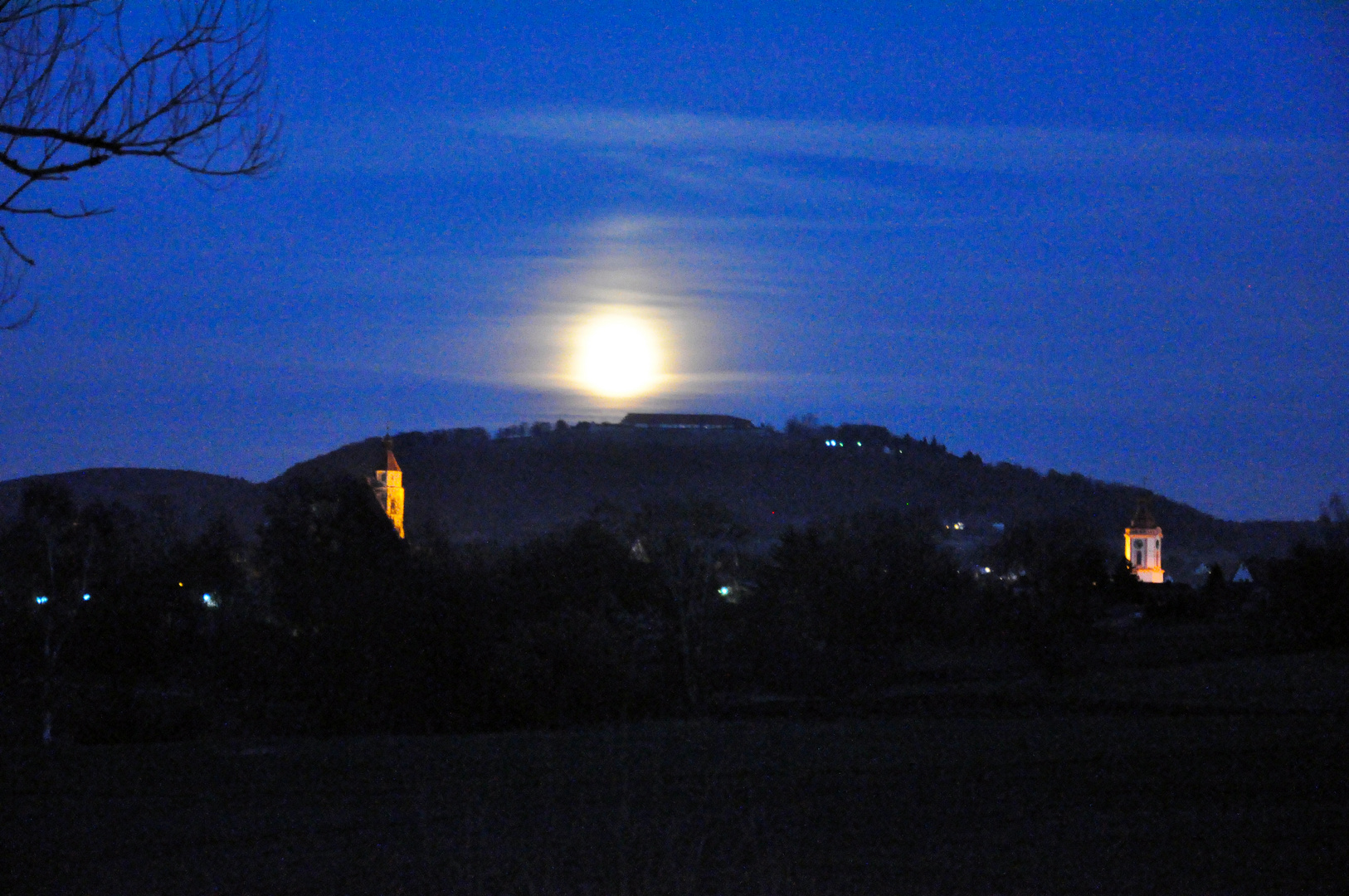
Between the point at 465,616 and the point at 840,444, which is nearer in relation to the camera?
the point at 465,616

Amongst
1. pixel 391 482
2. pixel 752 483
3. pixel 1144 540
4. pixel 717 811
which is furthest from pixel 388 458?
pixel 717 811

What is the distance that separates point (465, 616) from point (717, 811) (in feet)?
67.0

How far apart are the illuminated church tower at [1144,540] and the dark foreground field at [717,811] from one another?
74.3m

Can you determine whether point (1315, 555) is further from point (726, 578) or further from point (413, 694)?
point (413, 694)

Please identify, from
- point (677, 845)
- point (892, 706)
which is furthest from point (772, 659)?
point (677, 845)

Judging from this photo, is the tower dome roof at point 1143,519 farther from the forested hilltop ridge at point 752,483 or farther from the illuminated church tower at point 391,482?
the illuminated church tower at point 391,482

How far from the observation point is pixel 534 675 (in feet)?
105

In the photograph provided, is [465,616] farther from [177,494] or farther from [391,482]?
[391,482]

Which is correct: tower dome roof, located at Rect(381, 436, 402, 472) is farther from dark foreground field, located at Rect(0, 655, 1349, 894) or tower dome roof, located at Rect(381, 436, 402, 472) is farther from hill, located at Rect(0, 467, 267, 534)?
dark foreground field, located at Rect(0, 655, 1349, 894)

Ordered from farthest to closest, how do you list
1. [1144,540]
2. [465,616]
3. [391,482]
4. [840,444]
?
[840,444]
[1144,540]
[391,482]
[465,616]

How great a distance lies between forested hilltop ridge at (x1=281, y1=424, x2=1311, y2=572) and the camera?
90.1m

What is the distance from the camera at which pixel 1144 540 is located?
97.0 metres

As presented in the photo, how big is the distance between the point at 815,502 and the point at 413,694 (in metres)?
59.2

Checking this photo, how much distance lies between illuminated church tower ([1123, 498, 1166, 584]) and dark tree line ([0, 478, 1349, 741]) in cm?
4581
